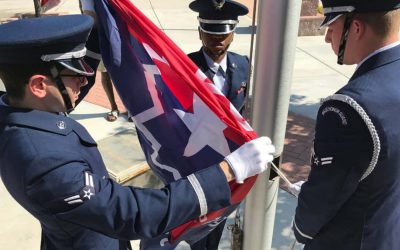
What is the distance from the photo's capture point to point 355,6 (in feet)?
4.93

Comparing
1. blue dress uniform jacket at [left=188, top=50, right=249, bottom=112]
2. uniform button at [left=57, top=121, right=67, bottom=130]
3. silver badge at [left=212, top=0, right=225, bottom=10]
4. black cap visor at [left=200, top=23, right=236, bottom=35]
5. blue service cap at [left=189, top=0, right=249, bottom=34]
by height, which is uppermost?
silver badge at [left=212, top=0, right=225, bottom=10]

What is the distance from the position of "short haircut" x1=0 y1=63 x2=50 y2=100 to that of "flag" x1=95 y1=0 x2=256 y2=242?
692mm

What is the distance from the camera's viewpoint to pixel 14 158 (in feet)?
5.20

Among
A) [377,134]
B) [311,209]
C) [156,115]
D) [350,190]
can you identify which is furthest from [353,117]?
[156,115]

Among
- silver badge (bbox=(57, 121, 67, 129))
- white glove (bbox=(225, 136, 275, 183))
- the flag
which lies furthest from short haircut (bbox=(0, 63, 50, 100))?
white glove (bbox=(225, 136, 275, 183))

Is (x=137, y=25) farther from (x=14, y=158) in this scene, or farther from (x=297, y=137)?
(x=297, y=137)

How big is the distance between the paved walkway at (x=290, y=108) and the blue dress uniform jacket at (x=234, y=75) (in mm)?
1302

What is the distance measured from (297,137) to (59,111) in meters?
4.06

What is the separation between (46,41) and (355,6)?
1203mm

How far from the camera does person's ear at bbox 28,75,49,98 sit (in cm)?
165

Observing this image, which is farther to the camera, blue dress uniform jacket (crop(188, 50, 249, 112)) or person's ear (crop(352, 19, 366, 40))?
blue dress uniform jacket (crop(188, 50, 249, 112))

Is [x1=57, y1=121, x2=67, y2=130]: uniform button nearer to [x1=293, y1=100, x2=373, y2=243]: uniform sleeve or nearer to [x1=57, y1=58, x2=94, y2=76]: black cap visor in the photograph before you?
[x1=57, y1=58, x2=94, y2=76]: black cap visor

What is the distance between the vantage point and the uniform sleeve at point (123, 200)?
60.7 inches

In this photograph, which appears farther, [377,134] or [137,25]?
[137,25]
